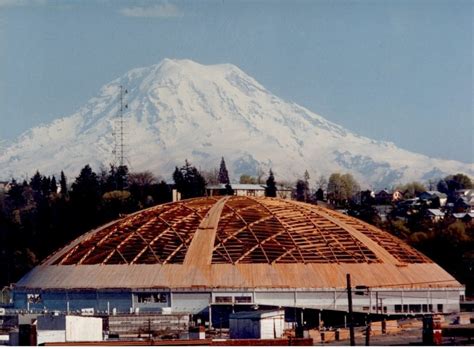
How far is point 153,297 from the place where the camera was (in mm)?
86125

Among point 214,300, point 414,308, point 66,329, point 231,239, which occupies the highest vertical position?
point 231,239

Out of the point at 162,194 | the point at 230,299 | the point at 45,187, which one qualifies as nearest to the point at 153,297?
the point at 230,299

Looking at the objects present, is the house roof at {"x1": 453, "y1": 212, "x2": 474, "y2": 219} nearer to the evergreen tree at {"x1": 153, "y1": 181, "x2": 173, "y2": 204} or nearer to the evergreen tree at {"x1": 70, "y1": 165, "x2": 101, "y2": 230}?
the evergreen tree at {"x1": 153, "y1": 181, "x2": 173, "y2": 204}

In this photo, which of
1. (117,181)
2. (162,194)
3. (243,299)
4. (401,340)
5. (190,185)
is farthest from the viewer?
(117,181)

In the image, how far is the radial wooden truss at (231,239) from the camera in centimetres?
8925

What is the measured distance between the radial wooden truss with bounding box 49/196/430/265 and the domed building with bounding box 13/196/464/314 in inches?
2.1

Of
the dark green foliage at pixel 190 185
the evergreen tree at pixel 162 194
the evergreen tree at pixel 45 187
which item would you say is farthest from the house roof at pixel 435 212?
the evergreen tree at pixel 45 187

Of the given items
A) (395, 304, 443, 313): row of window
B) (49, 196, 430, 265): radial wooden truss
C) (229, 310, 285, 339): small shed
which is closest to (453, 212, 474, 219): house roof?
(49, 196, 430, 265): radial wooden truss

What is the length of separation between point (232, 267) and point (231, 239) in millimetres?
2604

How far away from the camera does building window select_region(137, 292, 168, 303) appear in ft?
282

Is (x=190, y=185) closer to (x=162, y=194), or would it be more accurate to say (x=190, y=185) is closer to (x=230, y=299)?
(x=162, y=194)

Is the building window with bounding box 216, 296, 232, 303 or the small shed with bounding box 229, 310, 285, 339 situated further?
the building window with bounding box 216, 296, 232, 303

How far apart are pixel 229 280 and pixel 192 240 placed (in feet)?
13.4

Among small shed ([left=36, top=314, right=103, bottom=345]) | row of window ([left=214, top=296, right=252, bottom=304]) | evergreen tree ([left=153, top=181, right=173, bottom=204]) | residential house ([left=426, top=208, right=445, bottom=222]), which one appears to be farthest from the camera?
residential house ([left=426, top=208, right=445, bottom=222])
